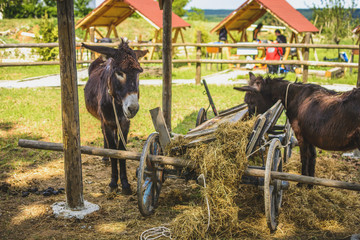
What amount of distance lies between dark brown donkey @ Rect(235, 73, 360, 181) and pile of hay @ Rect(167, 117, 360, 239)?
2.38ft

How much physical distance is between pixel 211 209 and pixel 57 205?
2.02 metres

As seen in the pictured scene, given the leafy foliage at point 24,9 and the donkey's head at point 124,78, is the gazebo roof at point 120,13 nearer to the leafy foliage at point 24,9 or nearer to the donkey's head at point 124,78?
the leafy foliage at point 24,9

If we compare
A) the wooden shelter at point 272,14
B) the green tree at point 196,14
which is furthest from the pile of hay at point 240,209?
the green tree at point 196,14

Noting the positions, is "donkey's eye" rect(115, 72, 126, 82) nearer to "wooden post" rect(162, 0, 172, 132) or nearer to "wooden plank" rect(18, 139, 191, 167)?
"wooden plank" rect(18, 139, 191, 167)

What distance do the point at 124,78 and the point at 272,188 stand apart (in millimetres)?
2269

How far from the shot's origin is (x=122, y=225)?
418cm

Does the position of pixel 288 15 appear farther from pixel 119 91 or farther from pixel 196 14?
pixel 196 14

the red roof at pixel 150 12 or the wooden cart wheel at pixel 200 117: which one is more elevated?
the red roof at pixel 150 12

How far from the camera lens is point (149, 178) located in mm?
4406

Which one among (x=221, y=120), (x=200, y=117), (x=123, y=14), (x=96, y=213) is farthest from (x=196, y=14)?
(x=96, y=213)

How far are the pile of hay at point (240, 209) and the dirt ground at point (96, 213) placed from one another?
0.09ft

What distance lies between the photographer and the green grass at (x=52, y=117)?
6902 mm

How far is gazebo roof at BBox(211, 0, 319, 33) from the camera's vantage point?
16.9 m

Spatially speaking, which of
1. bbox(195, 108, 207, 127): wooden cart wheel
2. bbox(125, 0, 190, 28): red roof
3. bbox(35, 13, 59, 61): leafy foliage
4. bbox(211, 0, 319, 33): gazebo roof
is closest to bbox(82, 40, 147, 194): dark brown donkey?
bbox(195, 108, 207, 127): wooden cart wheel
